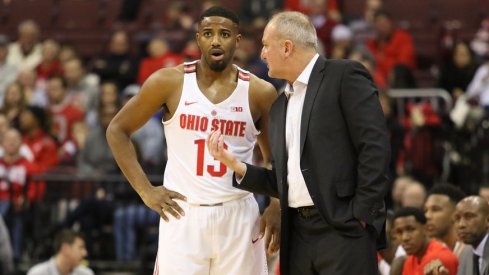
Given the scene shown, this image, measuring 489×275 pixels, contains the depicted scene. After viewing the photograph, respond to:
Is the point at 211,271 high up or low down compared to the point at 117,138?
down

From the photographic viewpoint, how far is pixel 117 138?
614 centimetres

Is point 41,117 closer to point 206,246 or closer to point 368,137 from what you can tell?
point 206,246

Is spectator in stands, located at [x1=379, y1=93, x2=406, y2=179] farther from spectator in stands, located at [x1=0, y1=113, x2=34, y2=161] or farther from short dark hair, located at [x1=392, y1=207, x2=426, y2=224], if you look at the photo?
spectator in stands, located at [x1=0, y1=113, x2=34, y2=161]

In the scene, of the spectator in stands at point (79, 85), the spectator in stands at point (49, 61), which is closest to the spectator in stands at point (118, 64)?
the spectator in stands at point (79, 85)

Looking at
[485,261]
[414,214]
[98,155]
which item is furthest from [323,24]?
[485,261]

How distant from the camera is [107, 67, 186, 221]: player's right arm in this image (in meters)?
6.11

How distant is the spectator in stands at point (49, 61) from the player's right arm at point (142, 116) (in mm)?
8382

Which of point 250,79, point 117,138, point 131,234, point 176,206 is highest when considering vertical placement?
point 250,79

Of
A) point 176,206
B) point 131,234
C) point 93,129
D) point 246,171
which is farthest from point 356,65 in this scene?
point 93,129

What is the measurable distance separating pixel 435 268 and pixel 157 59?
24.9 ft

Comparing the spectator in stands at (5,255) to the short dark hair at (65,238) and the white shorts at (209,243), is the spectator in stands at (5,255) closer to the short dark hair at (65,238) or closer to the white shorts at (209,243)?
the short dark hair at (65,238)

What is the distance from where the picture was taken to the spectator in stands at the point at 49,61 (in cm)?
1436

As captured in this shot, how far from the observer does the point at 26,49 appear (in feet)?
48.9

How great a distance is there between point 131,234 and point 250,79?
4.89m
